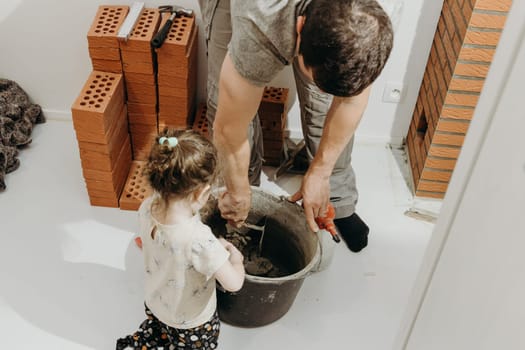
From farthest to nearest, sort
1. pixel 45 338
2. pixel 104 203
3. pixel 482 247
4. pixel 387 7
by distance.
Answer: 1. pixel 104 203
2. pixel 45 338
3. pixel 387 7
4. pixel 482 247

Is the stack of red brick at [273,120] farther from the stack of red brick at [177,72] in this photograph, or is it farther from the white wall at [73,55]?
the stack of red brick at [177,72]

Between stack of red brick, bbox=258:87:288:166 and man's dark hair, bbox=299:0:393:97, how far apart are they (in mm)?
1043

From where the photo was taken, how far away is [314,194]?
162 centimetres

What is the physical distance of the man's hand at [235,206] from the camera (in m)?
1.60

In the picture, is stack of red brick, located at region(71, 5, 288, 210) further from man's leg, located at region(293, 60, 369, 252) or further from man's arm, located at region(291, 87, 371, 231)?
man's arm, located at region(291, 87, 371, 231)

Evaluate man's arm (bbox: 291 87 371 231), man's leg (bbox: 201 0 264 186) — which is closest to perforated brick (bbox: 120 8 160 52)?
man's leg (bbox: 201 0 264 186)

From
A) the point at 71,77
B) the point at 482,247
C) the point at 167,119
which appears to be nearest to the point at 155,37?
the point at 167,119

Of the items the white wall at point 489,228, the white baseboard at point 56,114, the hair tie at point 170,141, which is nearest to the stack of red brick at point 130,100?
the white baseboard at point 56,114

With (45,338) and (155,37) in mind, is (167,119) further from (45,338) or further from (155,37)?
(45,338)

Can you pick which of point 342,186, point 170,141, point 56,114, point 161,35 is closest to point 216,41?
point 161,35

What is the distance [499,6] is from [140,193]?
1.30m

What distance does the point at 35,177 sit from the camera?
216cm

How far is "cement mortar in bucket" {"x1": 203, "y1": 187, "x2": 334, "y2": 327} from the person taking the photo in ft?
5.24

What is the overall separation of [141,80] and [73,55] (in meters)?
0.38
